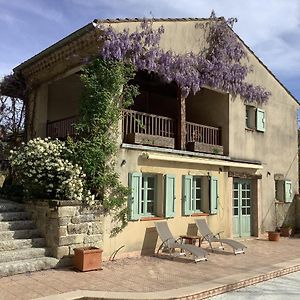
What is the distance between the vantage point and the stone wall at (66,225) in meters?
8.70

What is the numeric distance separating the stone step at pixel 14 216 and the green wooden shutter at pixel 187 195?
462cm

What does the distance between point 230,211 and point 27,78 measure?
335 inches

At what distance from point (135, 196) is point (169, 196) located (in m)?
1.29

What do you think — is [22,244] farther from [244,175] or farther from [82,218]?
[244,175]

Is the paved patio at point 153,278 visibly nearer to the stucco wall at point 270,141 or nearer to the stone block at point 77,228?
the stone block at point 77,228

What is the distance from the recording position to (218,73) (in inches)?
524

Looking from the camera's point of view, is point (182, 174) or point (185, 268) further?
point (182, 174)

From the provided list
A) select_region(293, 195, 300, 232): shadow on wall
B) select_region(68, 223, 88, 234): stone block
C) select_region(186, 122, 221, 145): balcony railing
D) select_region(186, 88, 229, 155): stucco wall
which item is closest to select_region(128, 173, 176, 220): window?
select_region(68, 223, 88, 234): stone block

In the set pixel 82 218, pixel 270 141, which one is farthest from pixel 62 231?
pixel 270 141

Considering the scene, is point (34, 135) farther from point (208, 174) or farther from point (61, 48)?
point (208, 174)

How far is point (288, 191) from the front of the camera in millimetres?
16797

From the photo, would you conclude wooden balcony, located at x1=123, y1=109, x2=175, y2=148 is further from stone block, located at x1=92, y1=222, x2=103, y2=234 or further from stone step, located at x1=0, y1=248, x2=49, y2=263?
stone step, located at x1=0, y1=248, x2=49, y2=263

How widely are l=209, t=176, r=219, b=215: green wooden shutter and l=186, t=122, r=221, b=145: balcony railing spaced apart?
1.45 metres

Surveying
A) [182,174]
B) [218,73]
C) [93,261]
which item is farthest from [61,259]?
[218,73]
